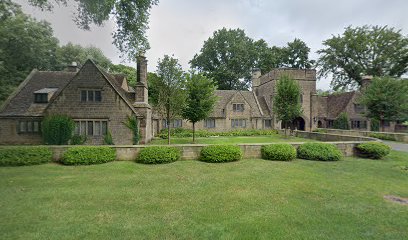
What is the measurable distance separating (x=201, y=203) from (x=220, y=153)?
6.47 meters

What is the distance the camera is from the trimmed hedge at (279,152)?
14047mm

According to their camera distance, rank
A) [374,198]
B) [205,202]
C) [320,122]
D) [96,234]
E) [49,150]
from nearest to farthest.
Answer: [96,234], [205,202], [374,198], [49,150], [320,122]

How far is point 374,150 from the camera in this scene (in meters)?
14.7

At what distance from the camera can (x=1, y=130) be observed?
2019 cm

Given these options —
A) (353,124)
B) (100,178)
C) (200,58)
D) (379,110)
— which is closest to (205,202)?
(100,178)

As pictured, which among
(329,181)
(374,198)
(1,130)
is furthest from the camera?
(1,130)

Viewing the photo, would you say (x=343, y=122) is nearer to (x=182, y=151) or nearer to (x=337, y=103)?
(x=337, y=103)

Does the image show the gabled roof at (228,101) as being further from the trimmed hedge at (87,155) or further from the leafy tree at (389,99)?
the trimmed hedge at (87,155)

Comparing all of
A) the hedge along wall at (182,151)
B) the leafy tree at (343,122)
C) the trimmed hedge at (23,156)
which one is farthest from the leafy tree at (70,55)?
the leafy tree at (343,122)

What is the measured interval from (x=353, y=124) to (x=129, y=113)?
3987cm

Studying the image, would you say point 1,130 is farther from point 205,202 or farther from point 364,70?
point 364,70

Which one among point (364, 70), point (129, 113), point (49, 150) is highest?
point (364, 70)

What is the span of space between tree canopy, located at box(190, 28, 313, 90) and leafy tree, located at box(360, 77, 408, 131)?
3219 cm

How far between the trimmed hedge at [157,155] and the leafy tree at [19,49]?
96.0 feet
